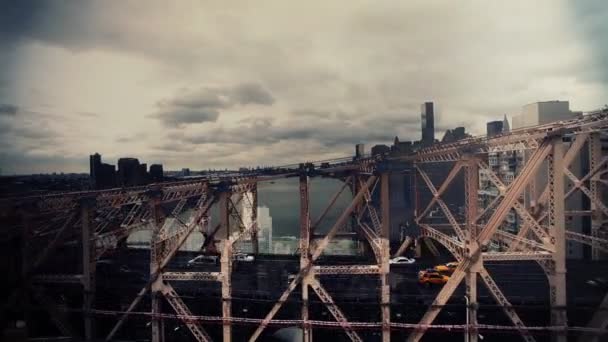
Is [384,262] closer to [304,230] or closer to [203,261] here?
[304,230]

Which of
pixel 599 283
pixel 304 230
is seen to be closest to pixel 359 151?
pixel 304 230

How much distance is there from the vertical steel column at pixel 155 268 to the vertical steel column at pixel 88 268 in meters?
1.23

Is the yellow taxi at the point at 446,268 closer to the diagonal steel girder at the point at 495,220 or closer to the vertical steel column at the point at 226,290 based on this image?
the diagonal steel girder at the point at 495,220

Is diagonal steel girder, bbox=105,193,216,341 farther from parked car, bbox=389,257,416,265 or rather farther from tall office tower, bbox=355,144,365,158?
parked car, bbox=389,257,416,265

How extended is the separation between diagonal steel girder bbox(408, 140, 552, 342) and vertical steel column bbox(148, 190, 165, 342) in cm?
522

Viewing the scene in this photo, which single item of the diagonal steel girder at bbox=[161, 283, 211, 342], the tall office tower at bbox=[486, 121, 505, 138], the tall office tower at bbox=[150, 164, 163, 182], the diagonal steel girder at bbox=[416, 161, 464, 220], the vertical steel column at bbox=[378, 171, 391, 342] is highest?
the tall office tower at bbox=[486, 121, 505, 138]

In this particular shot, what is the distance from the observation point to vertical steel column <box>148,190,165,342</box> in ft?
24.4

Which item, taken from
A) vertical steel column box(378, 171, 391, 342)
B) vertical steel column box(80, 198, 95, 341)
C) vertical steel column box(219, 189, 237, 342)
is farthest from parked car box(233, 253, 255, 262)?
vertical steel column box(378, 171, 391, 342)

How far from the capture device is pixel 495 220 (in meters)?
6.41

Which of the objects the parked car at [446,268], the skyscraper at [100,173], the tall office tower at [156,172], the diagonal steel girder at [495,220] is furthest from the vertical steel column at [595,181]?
the skyscraper at [100,173]

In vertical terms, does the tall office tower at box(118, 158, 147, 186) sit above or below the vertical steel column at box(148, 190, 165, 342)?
above

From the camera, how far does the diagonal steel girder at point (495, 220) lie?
6.04 meters

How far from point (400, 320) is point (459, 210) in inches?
199

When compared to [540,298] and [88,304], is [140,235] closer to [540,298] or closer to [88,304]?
[88,304]
